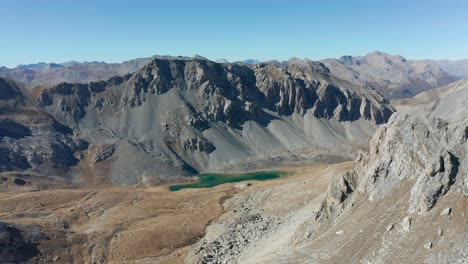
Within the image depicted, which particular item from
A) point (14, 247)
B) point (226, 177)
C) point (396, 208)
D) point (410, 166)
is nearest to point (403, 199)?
point (396, 208)

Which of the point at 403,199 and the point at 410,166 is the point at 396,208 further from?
the point at 410,166

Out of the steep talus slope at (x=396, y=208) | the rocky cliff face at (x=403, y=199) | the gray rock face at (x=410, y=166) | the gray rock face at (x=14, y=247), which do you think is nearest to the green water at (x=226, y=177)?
the gray rock face at (x=14, y=247)

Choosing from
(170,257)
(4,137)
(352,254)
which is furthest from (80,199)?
(352,254)

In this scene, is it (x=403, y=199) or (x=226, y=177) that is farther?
(x=226, y=177)

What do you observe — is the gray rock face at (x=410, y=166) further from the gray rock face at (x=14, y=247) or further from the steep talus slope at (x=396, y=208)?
the gray rock face at (x=14, y=247)

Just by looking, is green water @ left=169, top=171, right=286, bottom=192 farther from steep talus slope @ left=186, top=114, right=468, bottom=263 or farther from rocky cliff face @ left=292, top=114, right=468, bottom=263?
rocky cliff face @ left=292, top=114, right=468, bottom=263
